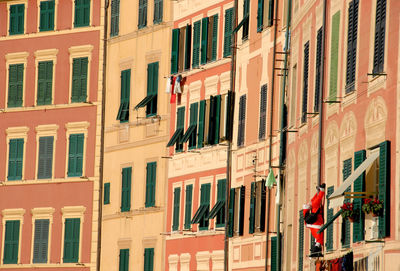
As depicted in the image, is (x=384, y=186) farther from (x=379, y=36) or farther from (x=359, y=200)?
(x=379, y=36)

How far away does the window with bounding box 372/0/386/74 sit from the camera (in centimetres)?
3294

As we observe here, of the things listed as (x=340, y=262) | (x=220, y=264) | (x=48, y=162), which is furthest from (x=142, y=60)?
(x=340, y=262)

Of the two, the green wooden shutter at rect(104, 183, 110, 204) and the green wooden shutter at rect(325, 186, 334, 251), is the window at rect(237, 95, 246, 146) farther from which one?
the green wooden shutter at rect(325, 186, 334, 251)

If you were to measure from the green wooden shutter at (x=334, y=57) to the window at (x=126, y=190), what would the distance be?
2543cm

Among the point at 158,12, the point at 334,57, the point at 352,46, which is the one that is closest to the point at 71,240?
the point at 158,12

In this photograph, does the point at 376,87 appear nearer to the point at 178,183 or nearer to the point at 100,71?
the point at 178,183

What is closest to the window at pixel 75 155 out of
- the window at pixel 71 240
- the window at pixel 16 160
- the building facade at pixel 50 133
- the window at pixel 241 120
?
the building facade at pixel 50 133

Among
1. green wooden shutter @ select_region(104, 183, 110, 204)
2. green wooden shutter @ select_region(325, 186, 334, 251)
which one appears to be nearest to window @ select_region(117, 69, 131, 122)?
green wooden shutter @ select_region(104, 183, 110, 204)

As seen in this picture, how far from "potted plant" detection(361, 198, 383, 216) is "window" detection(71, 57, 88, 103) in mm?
34364

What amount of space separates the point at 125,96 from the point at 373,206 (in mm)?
32406

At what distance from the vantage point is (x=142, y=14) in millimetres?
64125

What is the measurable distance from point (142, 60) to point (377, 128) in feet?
101

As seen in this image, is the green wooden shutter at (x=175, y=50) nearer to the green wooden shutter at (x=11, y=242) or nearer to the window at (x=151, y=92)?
the window at (x=151, y=92)

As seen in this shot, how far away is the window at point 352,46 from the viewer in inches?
1425
